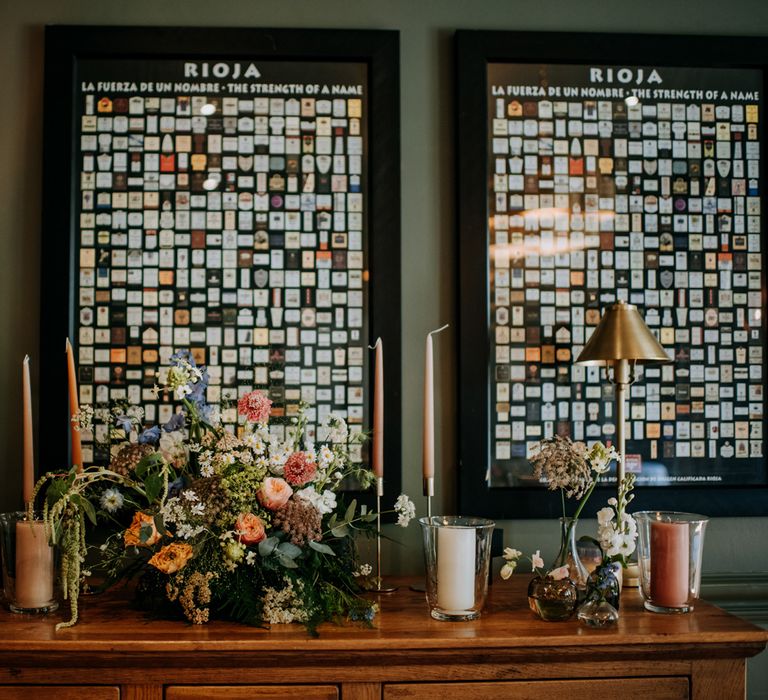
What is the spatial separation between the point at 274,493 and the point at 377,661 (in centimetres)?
37

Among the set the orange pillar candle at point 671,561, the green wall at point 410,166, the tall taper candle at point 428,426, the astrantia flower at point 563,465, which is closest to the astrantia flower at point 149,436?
the green wall at point 410,166

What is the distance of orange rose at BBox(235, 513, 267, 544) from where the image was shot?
1.41 meters

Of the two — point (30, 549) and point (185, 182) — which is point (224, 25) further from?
point (30, 549)

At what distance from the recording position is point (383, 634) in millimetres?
1362

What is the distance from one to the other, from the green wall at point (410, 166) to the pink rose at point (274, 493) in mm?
503

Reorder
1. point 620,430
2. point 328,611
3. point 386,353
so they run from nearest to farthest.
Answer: point 328,611
point 620,430
point 386,353

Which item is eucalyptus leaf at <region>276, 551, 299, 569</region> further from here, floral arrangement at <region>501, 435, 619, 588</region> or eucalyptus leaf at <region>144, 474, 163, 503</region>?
floral arrangement at <region>501, 435, 619, 588</region>

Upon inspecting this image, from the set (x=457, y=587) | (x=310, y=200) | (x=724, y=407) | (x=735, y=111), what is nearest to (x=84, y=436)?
(x=310, y=200)

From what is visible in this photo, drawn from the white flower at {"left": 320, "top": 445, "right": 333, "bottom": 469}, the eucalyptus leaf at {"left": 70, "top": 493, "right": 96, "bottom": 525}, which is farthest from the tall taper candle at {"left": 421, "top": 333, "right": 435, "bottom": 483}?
the eucalyptus leaf at {"left": 70, "top": 493, "right": 96, "bottom": 525}

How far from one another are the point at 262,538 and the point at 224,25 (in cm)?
139

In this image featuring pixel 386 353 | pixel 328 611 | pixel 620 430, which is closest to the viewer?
pixel 328 611

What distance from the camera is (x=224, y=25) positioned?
1992 mm

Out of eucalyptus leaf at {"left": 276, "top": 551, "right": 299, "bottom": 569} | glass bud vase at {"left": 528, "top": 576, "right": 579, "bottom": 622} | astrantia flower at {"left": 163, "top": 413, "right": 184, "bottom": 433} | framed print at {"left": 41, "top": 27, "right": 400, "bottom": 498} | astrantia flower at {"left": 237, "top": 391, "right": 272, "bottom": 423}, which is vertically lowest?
glass bud vase at {"left": 528, "top": 576, "right": 579, "bottom": 622}

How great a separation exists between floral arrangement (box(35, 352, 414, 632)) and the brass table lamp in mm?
581
